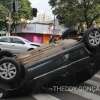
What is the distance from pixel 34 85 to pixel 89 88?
193cm

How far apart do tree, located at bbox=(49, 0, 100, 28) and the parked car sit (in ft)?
115

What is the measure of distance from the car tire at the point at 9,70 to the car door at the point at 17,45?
17790mm

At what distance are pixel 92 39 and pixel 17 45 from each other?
18018 millimetres

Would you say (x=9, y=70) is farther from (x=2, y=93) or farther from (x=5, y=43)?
(x=5, y=43)

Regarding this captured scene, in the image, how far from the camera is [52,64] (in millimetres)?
10047

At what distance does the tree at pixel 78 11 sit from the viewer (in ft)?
151

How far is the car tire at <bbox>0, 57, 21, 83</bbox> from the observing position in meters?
9.71

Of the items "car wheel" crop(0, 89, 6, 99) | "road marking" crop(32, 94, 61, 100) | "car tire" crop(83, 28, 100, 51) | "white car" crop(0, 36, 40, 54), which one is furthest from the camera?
"white car" crop(0, 36, 40, 54)

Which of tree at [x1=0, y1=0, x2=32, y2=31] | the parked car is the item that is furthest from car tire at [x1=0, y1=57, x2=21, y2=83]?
tree at [x1=0, y1=0, x2=32, y2=31]

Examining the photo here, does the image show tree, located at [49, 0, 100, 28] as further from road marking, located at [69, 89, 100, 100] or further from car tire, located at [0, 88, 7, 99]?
car tire, located at [0, 88, 7, 99]

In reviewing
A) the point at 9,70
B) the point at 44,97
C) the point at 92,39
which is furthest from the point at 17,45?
the point at 44,97

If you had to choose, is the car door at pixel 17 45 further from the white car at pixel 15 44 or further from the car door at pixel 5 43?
the car door at pixel 5 43

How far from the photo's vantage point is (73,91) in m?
10.7

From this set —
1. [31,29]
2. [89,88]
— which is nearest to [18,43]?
[89,88]
